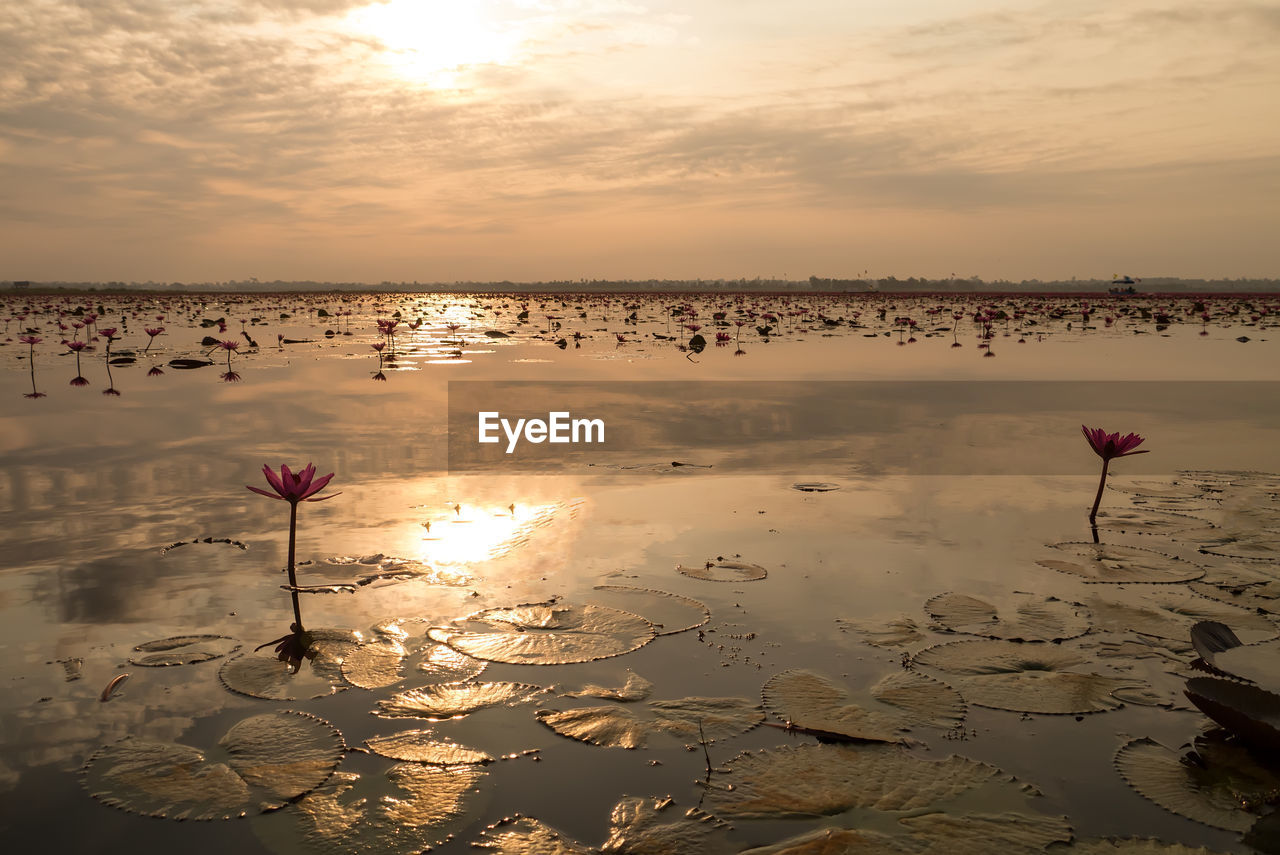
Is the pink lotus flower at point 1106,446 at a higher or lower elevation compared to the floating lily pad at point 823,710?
higher

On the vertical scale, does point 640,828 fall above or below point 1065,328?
below

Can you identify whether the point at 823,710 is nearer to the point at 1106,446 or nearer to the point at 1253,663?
the point at 1253,663

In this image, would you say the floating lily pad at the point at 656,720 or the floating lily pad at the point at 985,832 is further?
the floating lily pad at the point at 656,720

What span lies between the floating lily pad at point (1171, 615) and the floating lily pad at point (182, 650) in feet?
13.2

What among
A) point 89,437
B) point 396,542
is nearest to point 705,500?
point 396,542

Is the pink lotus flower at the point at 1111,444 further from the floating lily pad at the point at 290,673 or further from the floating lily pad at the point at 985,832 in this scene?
the floating lily pad at the point at 290,673

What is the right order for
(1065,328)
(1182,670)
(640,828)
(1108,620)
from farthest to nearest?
(1065,328)
(1108,620)
(1182,670)
(640,828)

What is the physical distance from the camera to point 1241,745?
9.34 ft

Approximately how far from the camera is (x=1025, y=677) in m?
3.37

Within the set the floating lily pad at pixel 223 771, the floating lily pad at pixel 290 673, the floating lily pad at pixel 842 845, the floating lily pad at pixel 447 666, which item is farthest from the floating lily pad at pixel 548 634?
the floating lily pad at pixel 842 845

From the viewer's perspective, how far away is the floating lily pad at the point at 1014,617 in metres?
3.79

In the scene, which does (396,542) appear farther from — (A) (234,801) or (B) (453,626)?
(A) (234,801)

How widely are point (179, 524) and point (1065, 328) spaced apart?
99.0ft

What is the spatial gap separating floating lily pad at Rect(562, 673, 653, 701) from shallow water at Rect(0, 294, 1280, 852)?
60 mm
